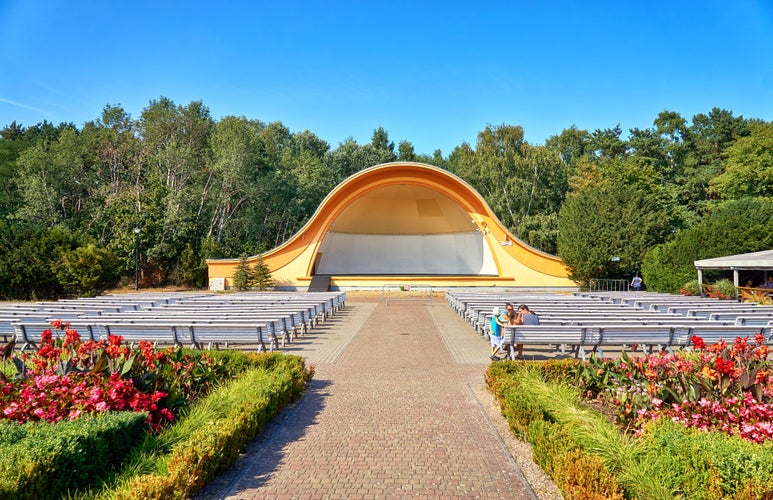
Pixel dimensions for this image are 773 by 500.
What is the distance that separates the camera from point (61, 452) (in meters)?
3.76

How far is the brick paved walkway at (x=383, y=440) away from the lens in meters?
4.42

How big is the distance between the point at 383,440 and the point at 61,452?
3.15 metres

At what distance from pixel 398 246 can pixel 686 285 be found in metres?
21.3

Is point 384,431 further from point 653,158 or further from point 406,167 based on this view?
point 653,158

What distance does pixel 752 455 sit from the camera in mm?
3701

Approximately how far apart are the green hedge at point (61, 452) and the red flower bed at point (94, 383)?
0.39 meters

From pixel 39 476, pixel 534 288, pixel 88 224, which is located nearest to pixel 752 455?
pixel 39 476

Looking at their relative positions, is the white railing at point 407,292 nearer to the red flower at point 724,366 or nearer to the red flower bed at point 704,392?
the red flower bed at point 704,392

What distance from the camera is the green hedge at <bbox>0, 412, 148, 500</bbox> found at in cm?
343

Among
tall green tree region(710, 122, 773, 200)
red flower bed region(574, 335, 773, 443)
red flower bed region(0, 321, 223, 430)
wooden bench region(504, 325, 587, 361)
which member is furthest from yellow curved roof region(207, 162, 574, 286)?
red flower bed region(574, 335, 773, 443)

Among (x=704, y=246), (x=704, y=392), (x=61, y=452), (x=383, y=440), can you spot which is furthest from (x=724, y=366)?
(x=704, y=246)

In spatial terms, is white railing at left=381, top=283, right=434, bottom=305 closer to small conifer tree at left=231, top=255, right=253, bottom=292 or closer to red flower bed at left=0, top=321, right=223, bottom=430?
small conifer tree at left=231, top=255, right=253, bottom=292

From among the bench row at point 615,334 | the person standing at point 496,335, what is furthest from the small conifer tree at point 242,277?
the bench row at point 615,334

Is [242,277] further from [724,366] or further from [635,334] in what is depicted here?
[724,366]
